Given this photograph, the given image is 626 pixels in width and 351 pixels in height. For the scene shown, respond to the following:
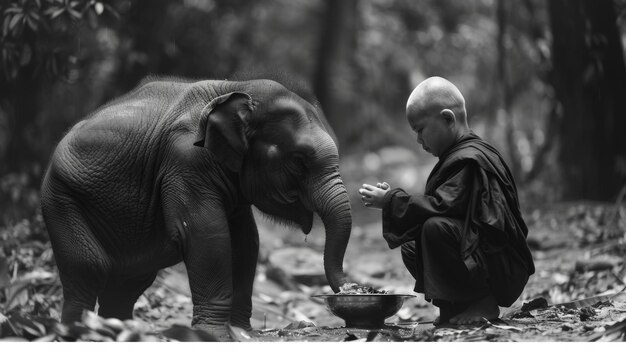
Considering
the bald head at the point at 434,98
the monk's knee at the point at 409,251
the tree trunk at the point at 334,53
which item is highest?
the tree trunk at the point at 334,53

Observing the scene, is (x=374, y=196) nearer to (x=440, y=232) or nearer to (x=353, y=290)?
(x=440, y=232)

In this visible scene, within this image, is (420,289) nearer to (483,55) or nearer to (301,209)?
(301,209)

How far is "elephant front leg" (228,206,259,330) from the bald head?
1.56 meters

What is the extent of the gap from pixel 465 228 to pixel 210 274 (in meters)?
1.66

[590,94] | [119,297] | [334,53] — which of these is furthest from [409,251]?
[334,53]

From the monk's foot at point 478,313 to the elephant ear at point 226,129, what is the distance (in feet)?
5.76

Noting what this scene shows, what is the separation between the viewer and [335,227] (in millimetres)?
5938

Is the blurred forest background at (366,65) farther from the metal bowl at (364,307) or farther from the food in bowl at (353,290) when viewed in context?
the metal bowl at (364,307)

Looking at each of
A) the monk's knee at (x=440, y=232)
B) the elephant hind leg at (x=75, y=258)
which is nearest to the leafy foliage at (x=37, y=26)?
the elephant hind leg at (x=75, y=258)

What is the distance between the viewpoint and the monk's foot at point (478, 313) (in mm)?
5707

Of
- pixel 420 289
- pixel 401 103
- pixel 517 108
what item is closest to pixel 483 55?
pixel 517 108

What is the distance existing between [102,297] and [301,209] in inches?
69.3

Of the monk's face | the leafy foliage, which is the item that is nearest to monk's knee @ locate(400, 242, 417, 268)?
the monk's face

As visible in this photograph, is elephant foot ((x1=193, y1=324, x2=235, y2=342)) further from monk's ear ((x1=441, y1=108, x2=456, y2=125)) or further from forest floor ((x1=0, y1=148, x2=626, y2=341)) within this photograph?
monk's ear ((x1=441, y1=108, x2=456, y2=125))
